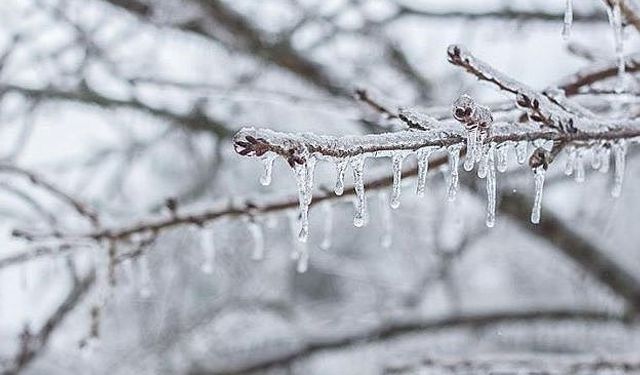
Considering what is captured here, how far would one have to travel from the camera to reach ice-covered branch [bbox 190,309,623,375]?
3.13 metres

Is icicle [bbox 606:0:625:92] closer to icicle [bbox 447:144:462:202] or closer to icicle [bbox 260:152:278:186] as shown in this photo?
icicle [bbox 447:144:462:202]

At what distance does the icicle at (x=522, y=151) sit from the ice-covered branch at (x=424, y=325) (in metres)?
2.22

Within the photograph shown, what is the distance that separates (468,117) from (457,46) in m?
0.12

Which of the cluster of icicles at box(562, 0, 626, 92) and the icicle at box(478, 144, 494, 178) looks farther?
the cluster of icicles at box(562, 0, 626, 92)

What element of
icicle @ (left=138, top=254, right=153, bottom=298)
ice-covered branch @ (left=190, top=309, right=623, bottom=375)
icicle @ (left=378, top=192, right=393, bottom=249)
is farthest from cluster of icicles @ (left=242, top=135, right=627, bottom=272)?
ice-covered branch @ (left=190, top=309, right=623, bottom=375)

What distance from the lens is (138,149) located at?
3781 mm

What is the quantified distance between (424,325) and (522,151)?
230 cm

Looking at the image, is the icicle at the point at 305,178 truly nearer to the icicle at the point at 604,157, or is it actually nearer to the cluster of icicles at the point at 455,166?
the cluster of icicles at the point at 455,166

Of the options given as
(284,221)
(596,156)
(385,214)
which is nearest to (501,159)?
(596,156)

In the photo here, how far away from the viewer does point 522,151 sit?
929mm

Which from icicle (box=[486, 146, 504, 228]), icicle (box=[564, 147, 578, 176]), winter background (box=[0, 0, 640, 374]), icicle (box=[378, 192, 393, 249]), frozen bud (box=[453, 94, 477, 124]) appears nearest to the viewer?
frozen bud (box=[453, 94, 477, 124])

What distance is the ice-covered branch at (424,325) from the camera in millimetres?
3131

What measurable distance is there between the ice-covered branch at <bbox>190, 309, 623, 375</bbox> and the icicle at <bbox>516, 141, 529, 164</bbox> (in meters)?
2.22

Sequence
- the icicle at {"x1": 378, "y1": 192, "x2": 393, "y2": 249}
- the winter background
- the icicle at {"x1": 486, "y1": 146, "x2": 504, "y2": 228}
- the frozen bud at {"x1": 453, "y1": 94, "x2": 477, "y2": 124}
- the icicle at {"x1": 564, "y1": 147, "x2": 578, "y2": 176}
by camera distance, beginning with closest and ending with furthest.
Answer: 1. the frozen bud at {"x1": 453, "y1": 94, "x2": 477, "y2": 124}
2. the icicle at {"x1": 486, "y1": 146, "x2": 504, "y2": 228}
3. the icicle at {"x1": 564, "y1": 147, "x2": 578, "y2": 176}
4. the icicle at {"x1": 378, "y1": 192, "x2": 393, "y2": 249}
5. the winter background
